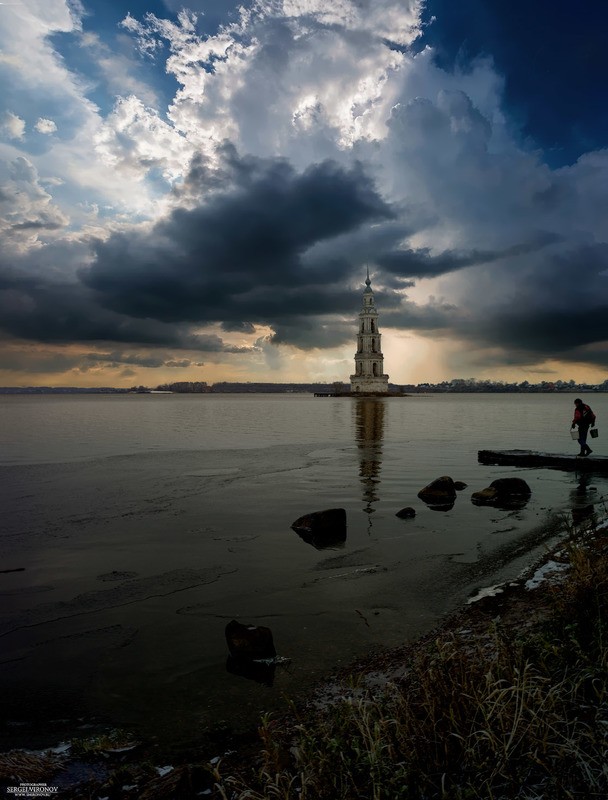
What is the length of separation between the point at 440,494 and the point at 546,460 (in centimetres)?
1189

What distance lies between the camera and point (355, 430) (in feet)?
196

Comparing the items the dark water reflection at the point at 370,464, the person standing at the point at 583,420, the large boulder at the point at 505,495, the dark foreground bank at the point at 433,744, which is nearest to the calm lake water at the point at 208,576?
the dark water reflection at the point at 370,464

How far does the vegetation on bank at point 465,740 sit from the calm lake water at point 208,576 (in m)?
2.34

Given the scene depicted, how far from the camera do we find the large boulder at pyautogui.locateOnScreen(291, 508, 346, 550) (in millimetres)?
15406

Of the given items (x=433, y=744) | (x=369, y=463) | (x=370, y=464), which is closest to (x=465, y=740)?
(x=433, y=744)

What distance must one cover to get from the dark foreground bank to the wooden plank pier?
75.5 ft

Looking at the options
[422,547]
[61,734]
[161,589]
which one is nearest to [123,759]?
[61,734]

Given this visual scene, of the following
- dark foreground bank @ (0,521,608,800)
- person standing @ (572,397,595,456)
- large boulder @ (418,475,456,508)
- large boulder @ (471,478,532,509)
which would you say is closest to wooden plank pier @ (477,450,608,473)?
person standing @ (572,397,595,456)

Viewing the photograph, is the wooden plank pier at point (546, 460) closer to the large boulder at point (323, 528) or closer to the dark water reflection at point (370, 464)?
the dark water reflection at point (370, 464)

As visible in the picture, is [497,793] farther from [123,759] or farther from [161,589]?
[161,589]

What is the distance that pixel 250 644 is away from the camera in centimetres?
824

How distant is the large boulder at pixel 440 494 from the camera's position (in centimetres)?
2041

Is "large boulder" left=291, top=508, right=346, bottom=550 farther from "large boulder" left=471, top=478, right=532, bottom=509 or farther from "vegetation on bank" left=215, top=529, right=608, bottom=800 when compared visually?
"vegetation on bank" left=215, top=529, right=608, bottom=800

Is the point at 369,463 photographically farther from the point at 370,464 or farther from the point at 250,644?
the point at 250,644
